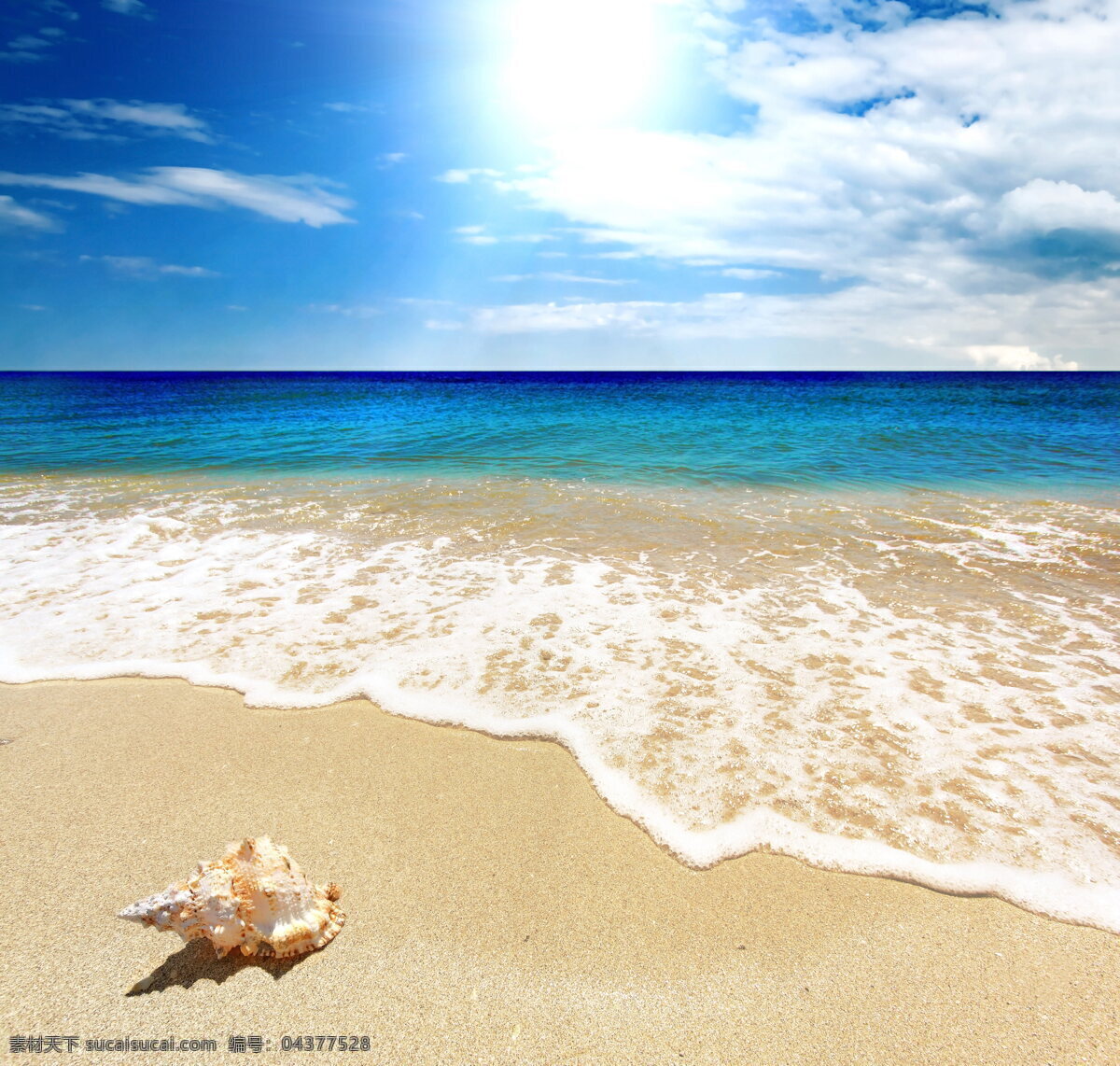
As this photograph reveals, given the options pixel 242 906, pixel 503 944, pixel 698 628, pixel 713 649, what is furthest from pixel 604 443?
pixel 242 906

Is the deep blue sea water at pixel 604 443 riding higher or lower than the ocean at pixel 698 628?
higher

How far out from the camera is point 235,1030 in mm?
1875

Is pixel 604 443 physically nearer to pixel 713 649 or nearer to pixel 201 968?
pixel 713 649

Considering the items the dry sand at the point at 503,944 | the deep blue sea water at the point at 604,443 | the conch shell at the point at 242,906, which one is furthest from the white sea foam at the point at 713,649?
the deep blue sea water at the point at 604,443

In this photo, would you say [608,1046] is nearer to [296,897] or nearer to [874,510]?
[296,897]

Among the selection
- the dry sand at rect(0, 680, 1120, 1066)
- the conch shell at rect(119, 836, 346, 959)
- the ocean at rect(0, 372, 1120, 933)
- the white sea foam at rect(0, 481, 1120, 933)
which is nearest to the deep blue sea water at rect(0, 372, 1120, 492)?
the ocean at rect(0, 372, 1120, 933)

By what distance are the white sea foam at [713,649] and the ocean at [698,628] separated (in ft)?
0.07

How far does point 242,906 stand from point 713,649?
11.2 ft

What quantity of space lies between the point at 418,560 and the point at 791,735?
4.42 meters

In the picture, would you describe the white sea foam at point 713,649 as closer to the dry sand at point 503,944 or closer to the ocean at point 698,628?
the ocean at point 698,628

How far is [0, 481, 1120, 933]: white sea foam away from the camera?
2.81m

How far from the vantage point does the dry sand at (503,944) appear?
73.9 inches

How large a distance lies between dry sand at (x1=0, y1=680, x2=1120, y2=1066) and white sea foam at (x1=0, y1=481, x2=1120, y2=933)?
25 centimetres

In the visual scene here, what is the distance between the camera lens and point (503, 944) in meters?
2.17
